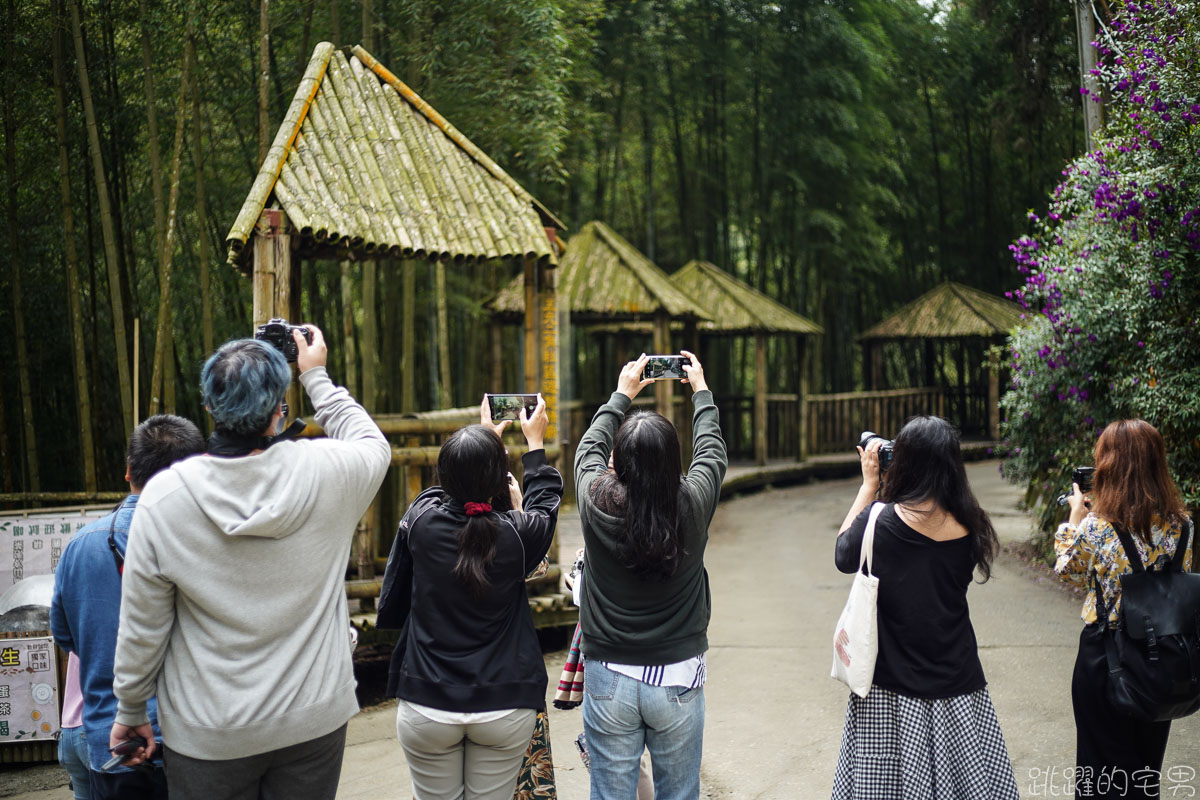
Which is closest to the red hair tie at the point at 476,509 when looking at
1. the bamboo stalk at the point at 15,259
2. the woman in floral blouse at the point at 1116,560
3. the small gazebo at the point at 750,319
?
the woman in floral blouse at the point at 1116,560

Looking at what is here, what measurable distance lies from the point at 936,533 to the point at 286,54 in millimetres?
7073

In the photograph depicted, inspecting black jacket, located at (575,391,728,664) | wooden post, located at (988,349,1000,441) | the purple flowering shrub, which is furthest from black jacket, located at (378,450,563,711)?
wooden post, located at (988,349,1000,441)

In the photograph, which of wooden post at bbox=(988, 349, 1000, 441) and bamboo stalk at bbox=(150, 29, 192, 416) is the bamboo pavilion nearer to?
bamboo stalk at bbox=(150, 29, 192, 416)

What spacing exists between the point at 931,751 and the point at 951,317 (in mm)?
13870

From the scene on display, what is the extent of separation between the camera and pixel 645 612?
2.60m

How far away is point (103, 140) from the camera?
6586mm

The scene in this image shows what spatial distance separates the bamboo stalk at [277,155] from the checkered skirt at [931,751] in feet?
11.3

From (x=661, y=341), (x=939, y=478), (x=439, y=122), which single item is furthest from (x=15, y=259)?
(x=661, y=341)

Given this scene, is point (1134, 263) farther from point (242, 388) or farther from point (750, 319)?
point (750, 319)

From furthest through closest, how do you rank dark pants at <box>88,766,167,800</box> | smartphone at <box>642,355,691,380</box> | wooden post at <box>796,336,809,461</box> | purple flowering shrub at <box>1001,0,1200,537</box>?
wooden post at <box>796,336,809,461</box>
purple flowering shrub at <box>1001,0,1200,537</box>
smartphone at <box>642,355,691,380</box>
dark pants at <box>88,766,167,800</box>

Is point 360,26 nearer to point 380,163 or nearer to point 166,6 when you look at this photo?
point 166,6

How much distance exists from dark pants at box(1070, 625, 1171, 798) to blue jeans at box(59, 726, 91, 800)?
275 centimetres

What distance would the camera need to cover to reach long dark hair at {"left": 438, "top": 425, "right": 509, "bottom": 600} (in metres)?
2.53

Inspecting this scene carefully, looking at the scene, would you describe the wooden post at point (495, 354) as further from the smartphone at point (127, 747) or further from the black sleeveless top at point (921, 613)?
the smartphone at point (127, 747)
